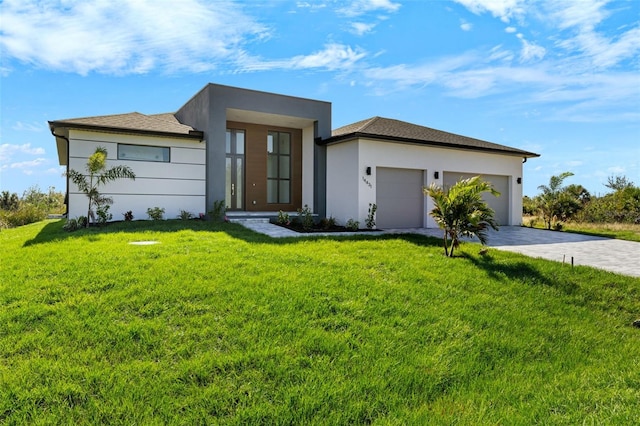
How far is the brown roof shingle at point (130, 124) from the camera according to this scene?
12469 mm

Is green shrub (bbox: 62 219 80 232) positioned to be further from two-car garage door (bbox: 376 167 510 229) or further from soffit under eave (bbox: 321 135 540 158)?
two-car garage door (bbox: 376 167 510 229)

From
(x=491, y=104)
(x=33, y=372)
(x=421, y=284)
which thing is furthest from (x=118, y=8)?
(x=491, y=104)

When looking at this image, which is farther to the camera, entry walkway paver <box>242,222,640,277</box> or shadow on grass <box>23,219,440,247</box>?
shadow on grass <box>23,219,440,247</box>

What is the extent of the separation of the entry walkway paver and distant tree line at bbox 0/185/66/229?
41.9 feet

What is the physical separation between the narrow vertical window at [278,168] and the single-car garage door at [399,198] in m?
4.61

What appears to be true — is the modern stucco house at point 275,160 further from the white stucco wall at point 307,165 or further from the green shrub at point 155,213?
the green shrub at point 155,213

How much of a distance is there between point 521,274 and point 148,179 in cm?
1237

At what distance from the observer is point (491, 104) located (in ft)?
46.5

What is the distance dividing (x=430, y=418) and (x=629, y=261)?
28.7 feet

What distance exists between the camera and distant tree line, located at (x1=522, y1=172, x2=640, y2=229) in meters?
17.6

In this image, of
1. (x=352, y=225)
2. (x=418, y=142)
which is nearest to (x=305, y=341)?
(x=352, y=225)

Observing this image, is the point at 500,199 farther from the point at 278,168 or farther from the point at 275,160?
the point at 275,160

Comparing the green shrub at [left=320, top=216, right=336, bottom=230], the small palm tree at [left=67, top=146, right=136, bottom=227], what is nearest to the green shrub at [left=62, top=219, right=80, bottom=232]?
the small palm tree at [left=67, top=146, right=136, bottom=227]

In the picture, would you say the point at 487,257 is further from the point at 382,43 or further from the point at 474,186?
the point at 382,43
